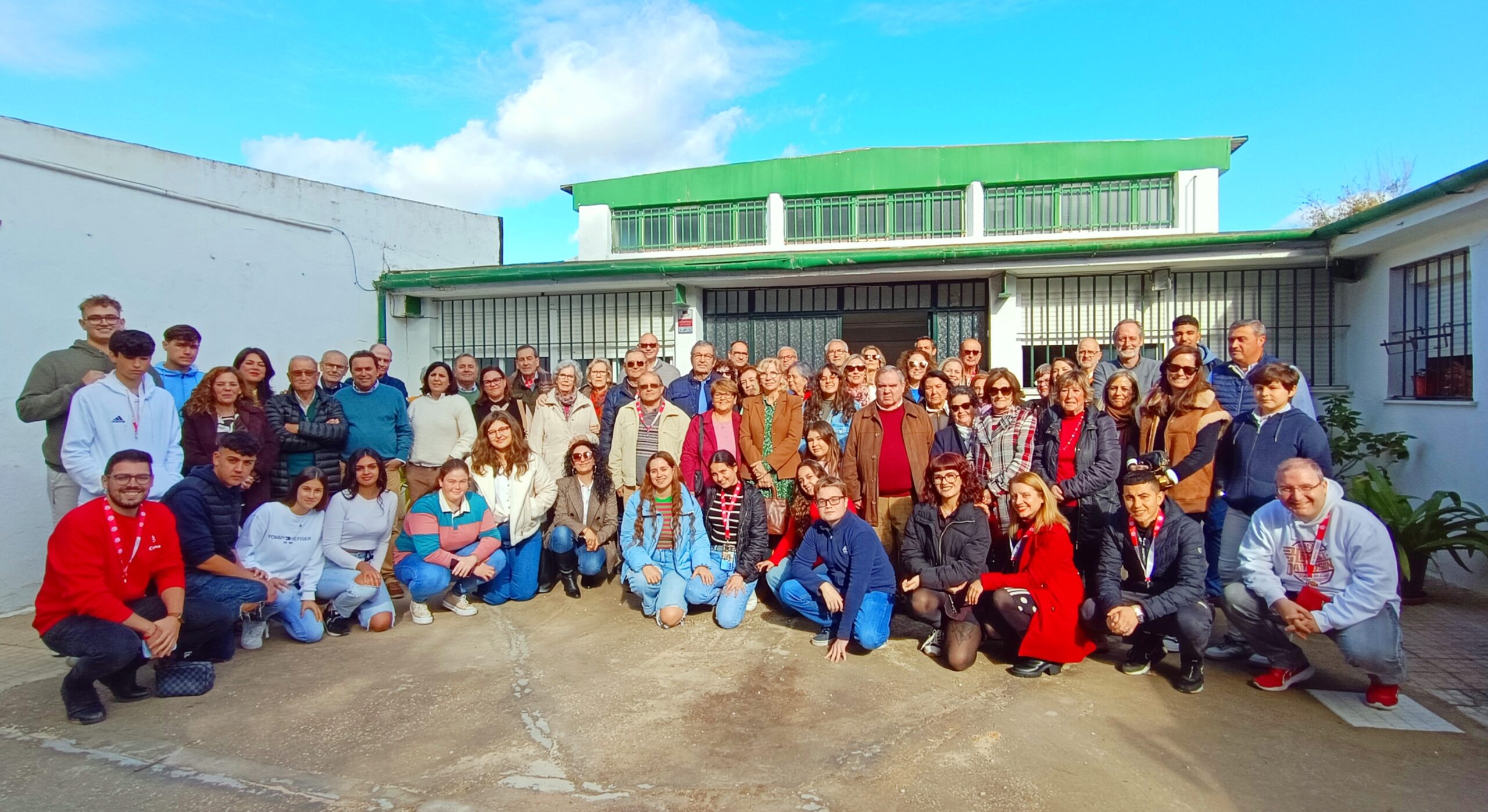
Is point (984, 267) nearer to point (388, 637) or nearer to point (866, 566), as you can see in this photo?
point (866, 566)

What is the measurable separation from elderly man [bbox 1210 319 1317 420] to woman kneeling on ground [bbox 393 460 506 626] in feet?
15.6

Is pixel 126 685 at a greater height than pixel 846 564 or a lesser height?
lesser

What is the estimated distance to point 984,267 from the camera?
26.8 ft

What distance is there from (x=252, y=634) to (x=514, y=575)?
1644mm

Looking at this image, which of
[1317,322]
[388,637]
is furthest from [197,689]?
[1317,322]

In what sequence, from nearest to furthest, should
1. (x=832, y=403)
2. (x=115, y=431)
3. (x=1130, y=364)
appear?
(x=115, y=431) → (x=1130, y=364) → (x=832, y=403)

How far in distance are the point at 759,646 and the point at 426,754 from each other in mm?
1961

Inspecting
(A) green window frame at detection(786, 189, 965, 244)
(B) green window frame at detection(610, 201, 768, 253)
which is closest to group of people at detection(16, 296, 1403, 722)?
(A) green window frame at detection(786, 189, 965, 244)

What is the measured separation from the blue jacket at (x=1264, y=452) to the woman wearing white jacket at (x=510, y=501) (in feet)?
14.6

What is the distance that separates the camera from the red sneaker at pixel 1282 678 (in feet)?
13.2

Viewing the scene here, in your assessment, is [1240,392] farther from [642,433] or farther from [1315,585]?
[642,433]

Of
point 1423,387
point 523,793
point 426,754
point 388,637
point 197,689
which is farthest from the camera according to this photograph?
point 1423,387

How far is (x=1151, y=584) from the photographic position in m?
4.21

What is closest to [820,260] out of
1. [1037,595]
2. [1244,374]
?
[1244,374]
